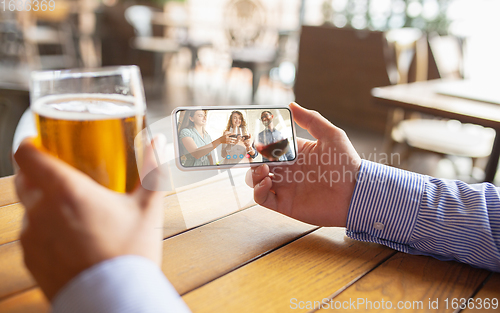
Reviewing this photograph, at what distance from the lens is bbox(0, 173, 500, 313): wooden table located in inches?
14.7

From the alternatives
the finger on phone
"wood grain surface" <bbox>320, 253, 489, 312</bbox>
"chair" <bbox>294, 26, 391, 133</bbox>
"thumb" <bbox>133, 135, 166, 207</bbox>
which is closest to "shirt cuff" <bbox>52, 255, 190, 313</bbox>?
"thumb" <bbox>133, 135, 166, 207</bbox>

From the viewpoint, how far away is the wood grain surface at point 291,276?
0.37 metres

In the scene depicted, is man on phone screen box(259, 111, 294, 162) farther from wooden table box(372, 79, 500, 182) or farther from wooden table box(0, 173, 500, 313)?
wooden table box(372, 79, 500, 182)

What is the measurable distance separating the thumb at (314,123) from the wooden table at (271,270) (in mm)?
151

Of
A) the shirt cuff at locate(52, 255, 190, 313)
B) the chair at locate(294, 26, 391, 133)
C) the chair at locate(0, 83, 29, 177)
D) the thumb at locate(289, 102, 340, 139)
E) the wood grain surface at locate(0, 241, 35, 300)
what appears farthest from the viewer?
the chair at locate(294, 26, 391, 133)

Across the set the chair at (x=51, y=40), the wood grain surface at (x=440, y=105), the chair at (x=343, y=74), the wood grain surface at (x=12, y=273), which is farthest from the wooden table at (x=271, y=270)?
the chair at (x=51, y=40)

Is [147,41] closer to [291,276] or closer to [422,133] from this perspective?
[422,133]

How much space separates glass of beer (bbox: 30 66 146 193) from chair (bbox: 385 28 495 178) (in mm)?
1803

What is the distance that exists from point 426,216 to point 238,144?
283 millimetres

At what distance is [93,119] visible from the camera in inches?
13.2

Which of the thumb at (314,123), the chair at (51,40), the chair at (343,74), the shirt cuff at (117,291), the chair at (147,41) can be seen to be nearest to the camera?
the shirt cuff at (117,291)

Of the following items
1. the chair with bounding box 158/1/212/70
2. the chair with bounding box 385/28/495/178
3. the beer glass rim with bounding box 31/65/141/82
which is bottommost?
the chair with bounding box 385/28/495/178

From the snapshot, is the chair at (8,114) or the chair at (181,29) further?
the chair at (181,29)

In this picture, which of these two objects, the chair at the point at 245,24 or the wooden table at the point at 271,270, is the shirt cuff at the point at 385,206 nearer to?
the wooden table at the point at 271,270
